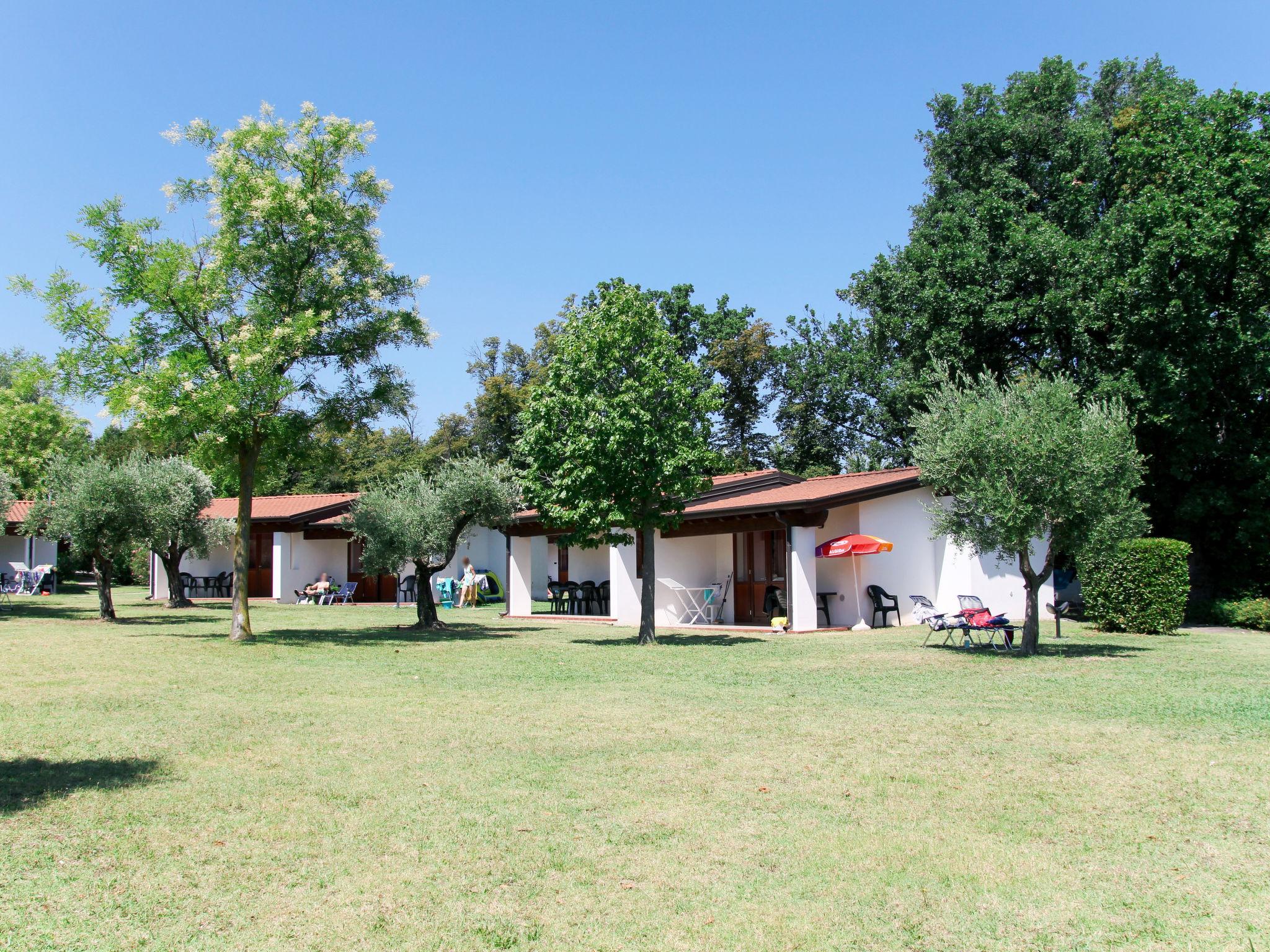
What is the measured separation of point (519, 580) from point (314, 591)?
899cm

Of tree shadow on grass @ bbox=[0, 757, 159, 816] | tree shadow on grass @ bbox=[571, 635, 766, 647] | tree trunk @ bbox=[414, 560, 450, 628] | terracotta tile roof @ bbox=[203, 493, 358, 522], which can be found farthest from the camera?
terracotta tile roof @ bbox=[203, 493, 358, 522]

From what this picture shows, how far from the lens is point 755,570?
883 inches

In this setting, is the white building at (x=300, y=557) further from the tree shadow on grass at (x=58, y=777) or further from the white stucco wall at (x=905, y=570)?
the tree shadow on grass at (x=58, y=777)

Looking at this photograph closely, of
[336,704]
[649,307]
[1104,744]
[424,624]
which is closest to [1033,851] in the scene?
[1104,744]

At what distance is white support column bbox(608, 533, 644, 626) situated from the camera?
2309 cm

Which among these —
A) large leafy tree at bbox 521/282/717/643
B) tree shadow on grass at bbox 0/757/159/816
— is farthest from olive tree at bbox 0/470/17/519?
tree shadow on grass at bbox 0/757/159/816

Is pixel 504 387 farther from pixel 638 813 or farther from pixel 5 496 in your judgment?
pixel 638 813

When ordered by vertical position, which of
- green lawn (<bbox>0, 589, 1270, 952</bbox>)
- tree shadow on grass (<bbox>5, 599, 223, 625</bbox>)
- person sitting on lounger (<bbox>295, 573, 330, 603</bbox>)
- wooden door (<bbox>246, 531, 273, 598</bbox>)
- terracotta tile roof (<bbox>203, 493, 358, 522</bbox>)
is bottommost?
green lawn (<bbox>0, 589, 1270, 952</bbox>)

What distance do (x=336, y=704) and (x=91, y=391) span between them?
9.65m

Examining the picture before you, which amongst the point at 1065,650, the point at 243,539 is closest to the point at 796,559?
the point at 1065,650

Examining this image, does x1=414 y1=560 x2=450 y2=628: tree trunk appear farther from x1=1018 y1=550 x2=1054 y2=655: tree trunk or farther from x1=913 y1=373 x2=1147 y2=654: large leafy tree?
x1=1018 y1=550 x2=1054 y2=655: tree trunk

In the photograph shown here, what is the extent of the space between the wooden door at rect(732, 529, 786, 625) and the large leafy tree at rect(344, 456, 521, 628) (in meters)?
5.31

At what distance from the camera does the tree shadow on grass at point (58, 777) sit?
6.05 m

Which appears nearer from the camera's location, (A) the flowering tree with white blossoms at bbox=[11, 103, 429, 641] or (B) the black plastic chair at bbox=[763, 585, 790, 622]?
(A) the flowering tree with white blossoms at bbox=[11, 103, 429, 641]
